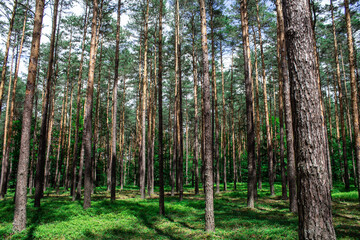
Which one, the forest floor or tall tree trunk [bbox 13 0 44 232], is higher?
tall tree trunk [bbox 13 0 44 232]

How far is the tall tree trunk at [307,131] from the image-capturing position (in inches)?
113

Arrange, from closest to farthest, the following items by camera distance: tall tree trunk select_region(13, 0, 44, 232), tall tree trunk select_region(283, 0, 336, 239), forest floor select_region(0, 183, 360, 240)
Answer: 1. tall tree trunk select_region(283, 0, 336, 239)
2. forest floor select_region(0, 183, 360, 240)
3. tall tree trunk select_region(13, 0, 44, 232)

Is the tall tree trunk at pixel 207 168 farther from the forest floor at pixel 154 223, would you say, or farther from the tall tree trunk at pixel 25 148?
the tall tree trunk at pixel 25 148

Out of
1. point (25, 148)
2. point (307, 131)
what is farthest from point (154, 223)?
point (307, 131)

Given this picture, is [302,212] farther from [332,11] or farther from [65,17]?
[65,17]

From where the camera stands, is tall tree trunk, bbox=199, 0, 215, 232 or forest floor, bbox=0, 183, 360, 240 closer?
forest floor, bbox=0, 183, 360, 240

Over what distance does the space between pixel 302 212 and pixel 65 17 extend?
84.1ft

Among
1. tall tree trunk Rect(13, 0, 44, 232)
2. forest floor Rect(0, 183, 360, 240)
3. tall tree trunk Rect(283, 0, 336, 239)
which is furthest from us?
tall tree trunk Rect(13, 0, 44, 232)

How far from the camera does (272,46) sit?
24.8m

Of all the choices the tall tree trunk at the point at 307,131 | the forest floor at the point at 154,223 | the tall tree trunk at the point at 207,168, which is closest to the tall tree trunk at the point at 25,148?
Result: the forest floor at the point at 154,223

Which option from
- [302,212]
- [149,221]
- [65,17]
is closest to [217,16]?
[65,17]

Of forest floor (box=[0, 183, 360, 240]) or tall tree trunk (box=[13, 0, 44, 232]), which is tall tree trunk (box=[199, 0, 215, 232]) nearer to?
forest floor (box=[0, 183, 360, 240])

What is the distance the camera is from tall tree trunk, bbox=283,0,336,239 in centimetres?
286

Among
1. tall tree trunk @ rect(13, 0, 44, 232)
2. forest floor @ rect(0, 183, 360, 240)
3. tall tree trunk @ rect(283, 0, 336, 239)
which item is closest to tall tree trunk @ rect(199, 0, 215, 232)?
forest floor @ rect(0, 183, 360, 240)
